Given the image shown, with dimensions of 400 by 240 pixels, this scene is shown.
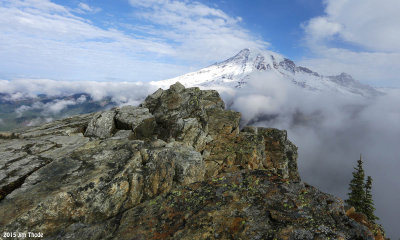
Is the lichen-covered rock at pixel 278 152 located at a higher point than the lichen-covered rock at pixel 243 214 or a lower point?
lower

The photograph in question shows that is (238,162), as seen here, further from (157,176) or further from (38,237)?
(38,237)

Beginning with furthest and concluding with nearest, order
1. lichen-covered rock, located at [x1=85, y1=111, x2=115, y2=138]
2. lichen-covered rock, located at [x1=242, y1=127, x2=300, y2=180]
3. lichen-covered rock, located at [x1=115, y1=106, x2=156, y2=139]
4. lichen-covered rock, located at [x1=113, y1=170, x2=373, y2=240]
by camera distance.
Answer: lichen-covered rock, located at [x1=242, y1=127, x2=300, y2=180] < lichen-covered rock, located at [x1=115, y1=106, x2=156, y2=139] < lichen-covered rock, located at [x1=85, y1=111, x2=115, y2=138] < lichen-covered rock, located at [x1=113, y1=170, x2=373, y2=240]

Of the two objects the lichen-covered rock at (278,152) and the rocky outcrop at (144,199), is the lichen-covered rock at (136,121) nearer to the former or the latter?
the rocky outcrop at (144,199)

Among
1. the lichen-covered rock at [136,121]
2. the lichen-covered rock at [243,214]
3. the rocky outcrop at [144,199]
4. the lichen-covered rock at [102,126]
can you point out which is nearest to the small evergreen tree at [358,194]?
the rocky outcrop at [144,199]

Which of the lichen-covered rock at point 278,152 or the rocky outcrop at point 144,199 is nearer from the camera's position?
the rocky outcrop at point 144,199

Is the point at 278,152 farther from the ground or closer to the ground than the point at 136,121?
closer to the ground

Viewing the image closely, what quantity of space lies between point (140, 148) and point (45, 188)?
5695mm

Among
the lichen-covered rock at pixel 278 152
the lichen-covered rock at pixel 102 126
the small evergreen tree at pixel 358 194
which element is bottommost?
the small evergreen tree at pixel 358 194

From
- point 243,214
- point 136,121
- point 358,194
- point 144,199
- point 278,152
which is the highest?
point 136,121

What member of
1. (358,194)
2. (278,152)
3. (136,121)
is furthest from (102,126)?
(358,194)

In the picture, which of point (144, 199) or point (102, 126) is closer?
point (144, 199)

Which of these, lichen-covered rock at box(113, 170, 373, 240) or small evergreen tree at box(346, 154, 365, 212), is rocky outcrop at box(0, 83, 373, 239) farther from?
small evergreen tree at box(346, 154, 365, 212)

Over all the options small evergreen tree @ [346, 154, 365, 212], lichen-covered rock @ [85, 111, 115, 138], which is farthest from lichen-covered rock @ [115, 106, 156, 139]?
small evergreen tree @ [346, 154, 365, 212]

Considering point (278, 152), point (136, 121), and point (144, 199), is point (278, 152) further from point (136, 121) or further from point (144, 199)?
point (144, 199)
